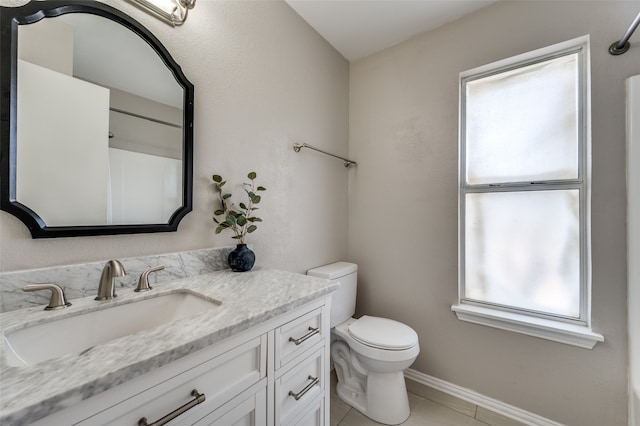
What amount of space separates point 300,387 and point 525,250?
151cm

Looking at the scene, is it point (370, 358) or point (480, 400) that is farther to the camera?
point (480, 400)

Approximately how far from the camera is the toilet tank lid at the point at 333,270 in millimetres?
1742

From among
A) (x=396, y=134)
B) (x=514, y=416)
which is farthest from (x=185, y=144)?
(x=514, y=416)

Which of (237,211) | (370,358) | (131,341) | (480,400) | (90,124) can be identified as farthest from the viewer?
(480,400)

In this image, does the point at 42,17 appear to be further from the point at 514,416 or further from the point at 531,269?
the point at 514,416

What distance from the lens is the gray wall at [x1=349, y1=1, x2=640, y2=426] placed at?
50.6 inches

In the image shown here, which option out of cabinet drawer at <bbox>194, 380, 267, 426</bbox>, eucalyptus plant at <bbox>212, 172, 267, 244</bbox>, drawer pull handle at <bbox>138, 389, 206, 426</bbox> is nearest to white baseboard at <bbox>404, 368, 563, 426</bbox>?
cabinet drawer at <bbox>194, 380, 267, 426</bbox>

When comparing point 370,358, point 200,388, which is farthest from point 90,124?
point 370,358

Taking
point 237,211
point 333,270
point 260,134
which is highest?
point 260,134

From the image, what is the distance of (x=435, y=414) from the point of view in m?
1.56

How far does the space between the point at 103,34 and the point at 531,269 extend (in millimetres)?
2355

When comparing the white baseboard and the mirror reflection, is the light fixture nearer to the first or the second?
the mirror reflection

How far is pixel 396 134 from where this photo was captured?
1978mm

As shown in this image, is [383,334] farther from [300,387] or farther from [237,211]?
[237,211]
